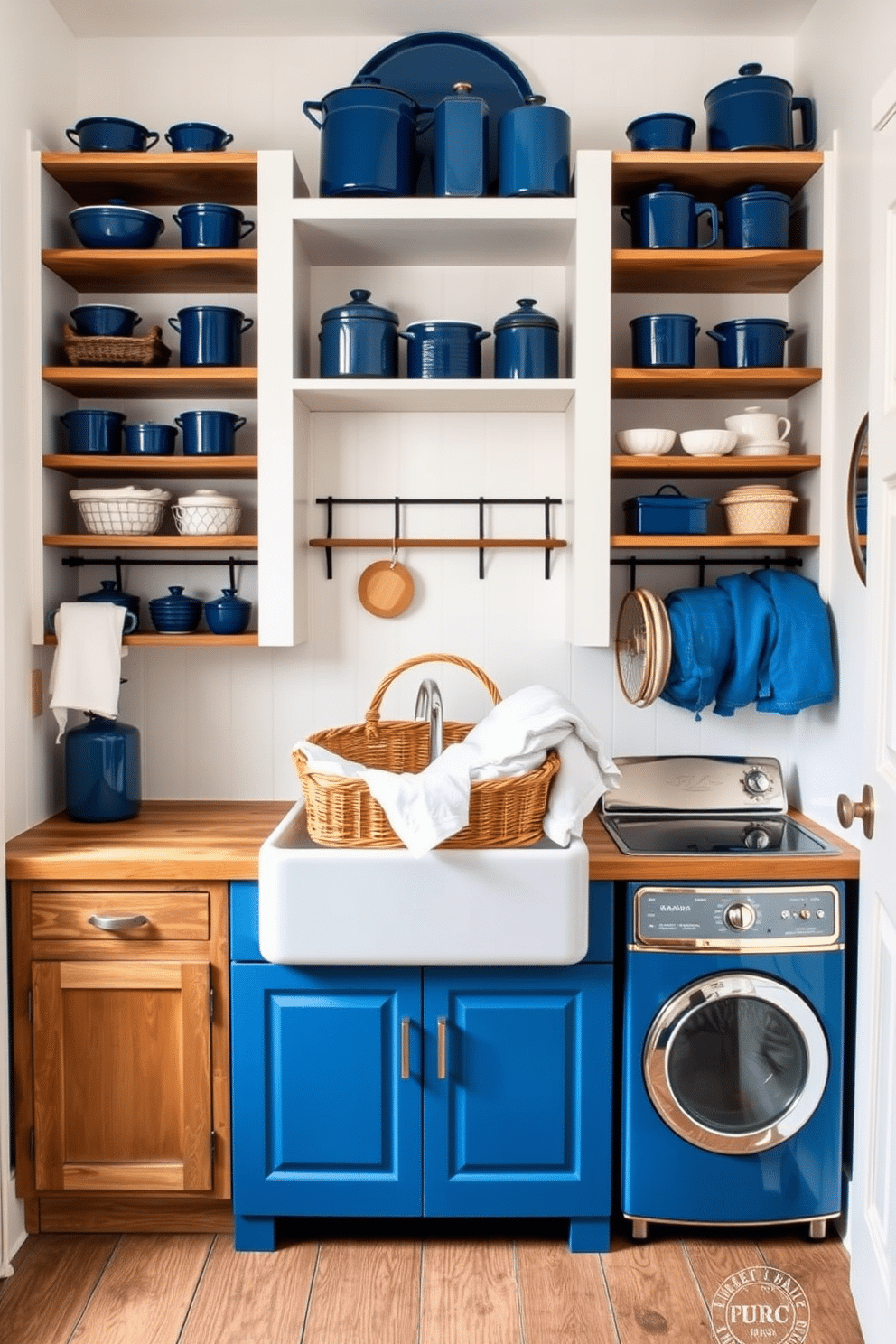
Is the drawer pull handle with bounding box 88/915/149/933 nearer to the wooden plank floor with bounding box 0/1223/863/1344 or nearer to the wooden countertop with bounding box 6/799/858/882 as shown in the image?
the wooden countertop with bounding box 6/799/858/882

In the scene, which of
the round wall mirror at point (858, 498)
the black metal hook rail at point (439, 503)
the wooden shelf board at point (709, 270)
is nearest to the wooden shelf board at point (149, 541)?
the black metal hook rail at point (439, 503)

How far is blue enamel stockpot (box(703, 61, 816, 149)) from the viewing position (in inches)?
102

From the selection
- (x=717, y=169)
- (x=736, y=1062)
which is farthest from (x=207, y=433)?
(x=736, y=1062)

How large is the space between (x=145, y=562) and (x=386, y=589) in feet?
1.95

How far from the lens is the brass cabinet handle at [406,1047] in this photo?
2.32 metres

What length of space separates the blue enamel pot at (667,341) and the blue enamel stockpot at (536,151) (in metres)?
0.35

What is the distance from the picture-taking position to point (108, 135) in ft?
8.62

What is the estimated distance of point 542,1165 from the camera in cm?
237

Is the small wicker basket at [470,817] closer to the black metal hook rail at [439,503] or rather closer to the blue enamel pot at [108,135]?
the black metal hook rail at [439,503]

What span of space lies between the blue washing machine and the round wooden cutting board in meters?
0.95

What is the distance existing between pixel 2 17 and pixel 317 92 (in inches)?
29.2

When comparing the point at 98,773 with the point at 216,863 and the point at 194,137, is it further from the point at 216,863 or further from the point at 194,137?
the point at 194,137

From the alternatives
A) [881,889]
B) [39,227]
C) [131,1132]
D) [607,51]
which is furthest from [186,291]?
[881,889]

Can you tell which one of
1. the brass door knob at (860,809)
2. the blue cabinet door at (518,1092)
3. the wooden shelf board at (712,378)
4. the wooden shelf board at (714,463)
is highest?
the wooden shelf board at (712,378)
